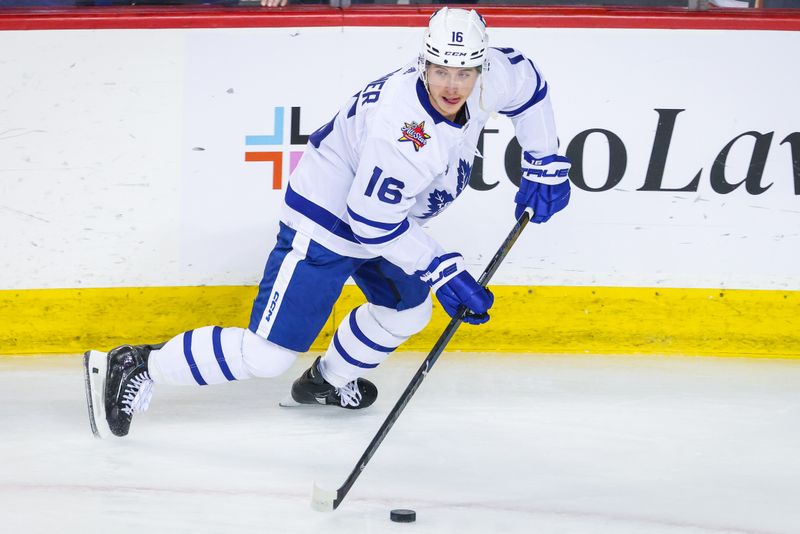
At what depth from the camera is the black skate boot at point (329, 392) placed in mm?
3277

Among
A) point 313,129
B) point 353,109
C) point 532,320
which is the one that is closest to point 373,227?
point 353,109

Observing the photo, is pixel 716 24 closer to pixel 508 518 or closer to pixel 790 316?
pixel 790 316

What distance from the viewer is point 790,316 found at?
3836 millimetres

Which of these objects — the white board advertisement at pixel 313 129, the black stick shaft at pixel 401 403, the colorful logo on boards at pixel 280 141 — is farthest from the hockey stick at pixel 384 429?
the colorful logo on boards at pixel 280 141

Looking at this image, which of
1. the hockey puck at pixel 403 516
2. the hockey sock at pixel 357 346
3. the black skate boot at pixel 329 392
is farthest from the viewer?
the black skate boot at pixel 329 392

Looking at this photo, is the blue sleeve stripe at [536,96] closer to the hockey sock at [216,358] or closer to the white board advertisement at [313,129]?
the white board advertisement at [313,129]

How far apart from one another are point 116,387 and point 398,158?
41.9 inches

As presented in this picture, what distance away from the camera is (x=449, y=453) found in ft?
9.71

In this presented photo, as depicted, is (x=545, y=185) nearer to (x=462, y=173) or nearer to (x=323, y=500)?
(x=462, y=173)

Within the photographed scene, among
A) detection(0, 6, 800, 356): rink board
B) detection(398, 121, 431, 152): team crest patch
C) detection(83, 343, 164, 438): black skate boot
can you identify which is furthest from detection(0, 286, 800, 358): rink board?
detection(398, 121, 431, 152): team crest patch

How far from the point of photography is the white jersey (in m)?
2.53

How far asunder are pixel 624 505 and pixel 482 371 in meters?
1.12

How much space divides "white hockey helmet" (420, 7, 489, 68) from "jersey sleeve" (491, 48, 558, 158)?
13.1 inches

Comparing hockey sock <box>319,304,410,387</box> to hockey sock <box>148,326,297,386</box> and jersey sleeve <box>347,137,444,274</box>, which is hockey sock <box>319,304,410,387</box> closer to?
hockey sock <box>148,326,297,386</box>
